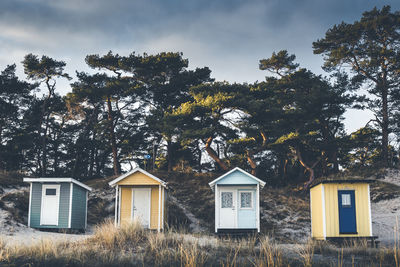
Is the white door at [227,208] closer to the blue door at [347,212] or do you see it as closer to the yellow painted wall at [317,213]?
the yellow painted wall at [317,213]

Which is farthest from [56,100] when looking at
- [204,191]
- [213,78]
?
[204,191]

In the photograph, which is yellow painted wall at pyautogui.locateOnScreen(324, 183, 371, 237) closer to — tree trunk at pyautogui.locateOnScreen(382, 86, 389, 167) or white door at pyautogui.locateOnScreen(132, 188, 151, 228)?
white door at pyautogui.locateOnScreen(132, 188, 151, 228)

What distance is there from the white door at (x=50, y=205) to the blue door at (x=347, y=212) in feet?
45.4

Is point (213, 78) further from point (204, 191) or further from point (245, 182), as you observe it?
point (245, 182)

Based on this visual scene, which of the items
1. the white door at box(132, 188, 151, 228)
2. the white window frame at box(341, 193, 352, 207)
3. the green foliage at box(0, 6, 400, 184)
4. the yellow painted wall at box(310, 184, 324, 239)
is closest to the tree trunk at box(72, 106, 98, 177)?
the green foliage at box(0, 6, 400, 184)

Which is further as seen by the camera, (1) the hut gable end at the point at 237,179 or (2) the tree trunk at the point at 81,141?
(2) the tree trunk at the point at 81,141

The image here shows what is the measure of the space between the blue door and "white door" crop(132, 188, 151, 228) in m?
9.91

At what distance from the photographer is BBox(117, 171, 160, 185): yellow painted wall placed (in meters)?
22.5

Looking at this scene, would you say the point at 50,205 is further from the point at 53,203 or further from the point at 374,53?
the point at 374,53

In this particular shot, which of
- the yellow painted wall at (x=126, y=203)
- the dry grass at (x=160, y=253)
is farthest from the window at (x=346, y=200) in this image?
the yellow painted wall at (x=126, y=203)

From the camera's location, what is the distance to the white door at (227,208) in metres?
21.6

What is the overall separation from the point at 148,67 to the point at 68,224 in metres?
17.4

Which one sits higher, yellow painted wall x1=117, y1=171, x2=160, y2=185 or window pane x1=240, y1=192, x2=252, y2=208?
yellow painted wall x1=117, y1=171, x2=160, y2=185

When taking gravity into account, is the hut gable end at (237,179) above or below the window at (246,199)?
above
